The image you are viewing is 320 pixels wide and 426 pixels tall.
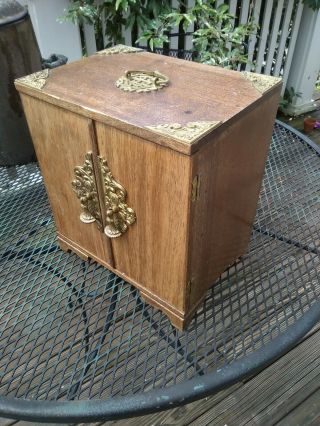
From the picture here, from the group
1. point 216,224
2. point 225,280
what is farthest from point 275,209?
point 216,224

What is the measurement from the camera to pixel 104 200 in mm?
776

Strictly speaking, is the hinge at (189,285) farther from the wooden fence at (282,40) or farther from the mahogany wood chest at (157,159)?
the wooden fence at (282,40)

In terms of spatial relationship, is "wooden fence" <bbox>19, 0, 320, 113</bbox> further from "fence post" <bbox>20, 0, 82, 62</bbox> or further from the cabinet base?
the cabinet base

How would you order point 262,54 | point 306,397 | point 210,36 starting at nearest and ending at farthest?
point 306,397
point 210,36
point 262,54

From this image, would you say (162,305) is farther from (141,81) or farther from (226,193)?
(141,81)

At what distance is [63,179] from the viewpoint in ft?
2.77

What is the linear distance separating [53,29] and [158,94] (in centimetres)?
112

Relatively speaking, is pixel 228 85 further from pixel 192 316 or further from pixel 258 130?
pixel 192 316

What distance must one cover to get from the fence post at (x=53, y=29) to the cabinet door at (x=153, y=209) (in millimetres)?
1109

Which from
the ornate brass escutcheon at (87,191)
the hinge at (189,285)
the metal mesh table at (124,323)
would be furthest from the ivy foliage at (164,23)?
the hinge at (189,285)

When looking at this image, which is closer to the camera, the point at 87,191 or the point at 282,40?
the point at 87,191

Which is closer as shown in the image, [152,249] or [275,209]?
[152,249]

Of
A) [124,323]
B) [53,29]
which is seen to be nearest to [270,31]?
[53,29]

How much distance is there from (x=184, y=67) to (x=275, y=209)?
58cm
